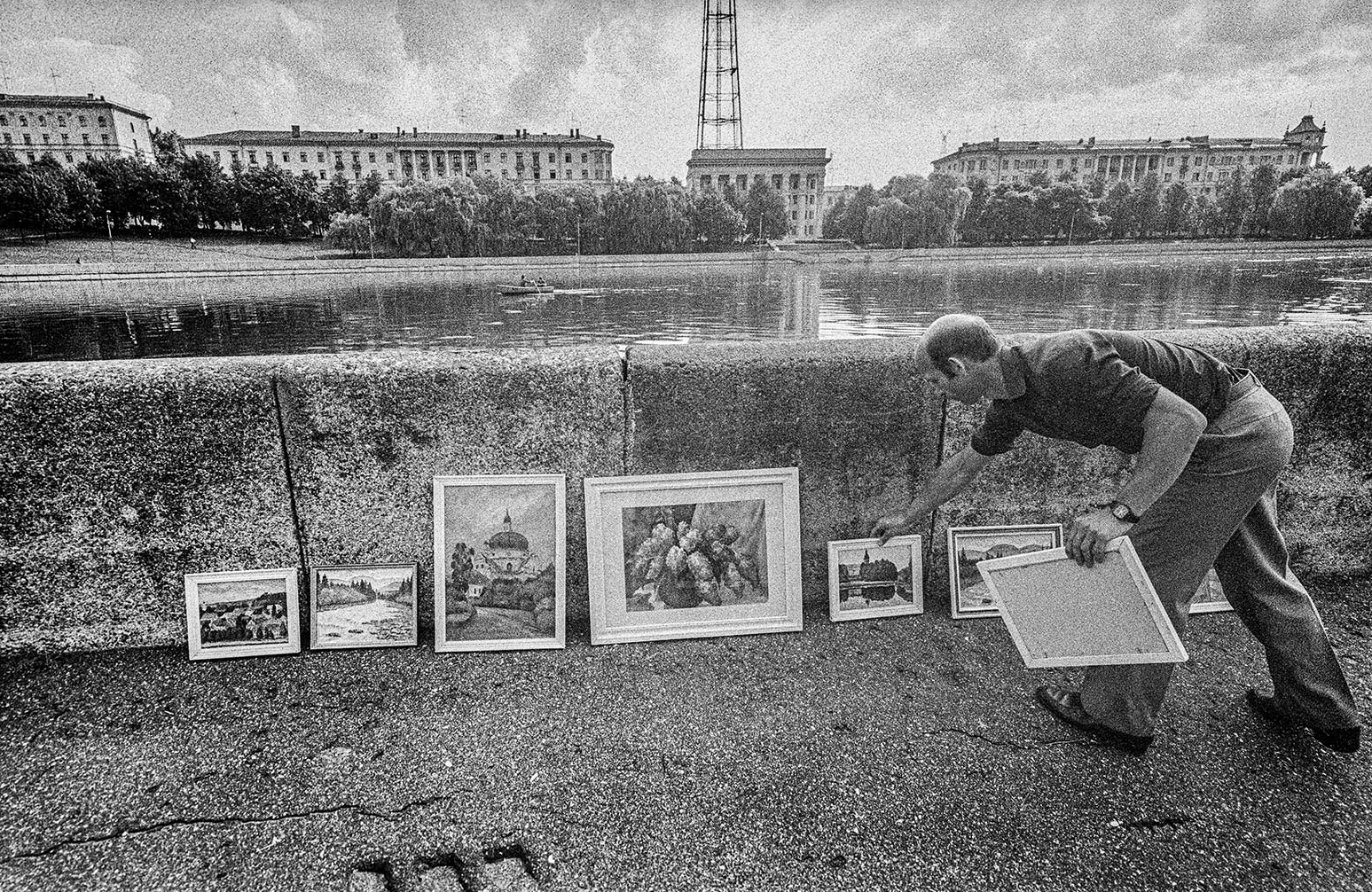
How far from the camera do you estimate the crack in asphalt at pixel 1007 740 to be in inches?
96.3

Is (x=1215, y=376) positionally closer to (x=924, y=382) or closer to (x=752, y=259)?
(x=924, y=382)

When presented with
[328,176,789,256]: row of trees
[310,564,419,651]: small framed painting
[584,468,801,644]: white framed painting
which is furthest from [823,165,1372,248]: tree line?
[310,564,419,651]: small framed painting

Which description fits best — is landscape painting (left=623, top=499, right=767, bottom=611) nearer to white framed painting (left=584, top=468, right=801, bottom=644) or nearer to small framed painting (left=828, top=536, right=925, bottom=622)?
white framed painting (left=584, top=468, right=801, bottom=644)

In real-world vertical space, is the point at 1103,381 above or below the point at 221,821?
above

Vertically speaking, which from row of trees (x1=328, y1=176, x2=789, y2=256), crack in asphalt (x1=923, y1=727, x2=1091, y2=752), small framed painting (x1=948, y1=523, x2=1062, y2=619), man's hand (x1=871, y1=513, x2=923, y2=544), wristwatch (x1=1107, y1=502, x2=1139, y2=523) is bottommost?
crack in asphalt (x1=923, y1=727, x2=1091, y2=752)

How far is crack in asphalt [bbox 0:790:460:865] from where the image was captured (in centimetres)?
199

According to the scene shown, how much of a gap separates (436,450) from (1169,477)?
273cm

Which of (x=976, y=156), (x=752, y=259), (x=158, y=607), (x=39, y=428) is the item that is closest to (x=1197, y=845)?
(x=158, y=607)

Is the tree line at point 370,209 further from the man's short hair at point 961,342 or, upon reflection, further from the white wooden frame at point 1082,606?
the white wooden frame at point 1082,606

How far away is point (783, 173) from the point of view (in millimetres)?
124750

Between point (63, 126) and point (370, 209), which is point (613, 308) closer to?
point (370, 209)

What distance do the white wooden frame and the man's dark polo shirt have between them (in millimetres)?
402

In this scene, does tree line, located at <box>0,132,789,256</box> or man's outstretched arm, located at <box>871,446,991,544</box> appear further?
tree line, located at <box>0,132,789,256</box>

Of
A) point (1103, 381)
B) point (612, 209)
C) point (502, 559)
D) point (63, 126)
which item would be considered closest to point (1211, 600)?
point (1103, 381)
